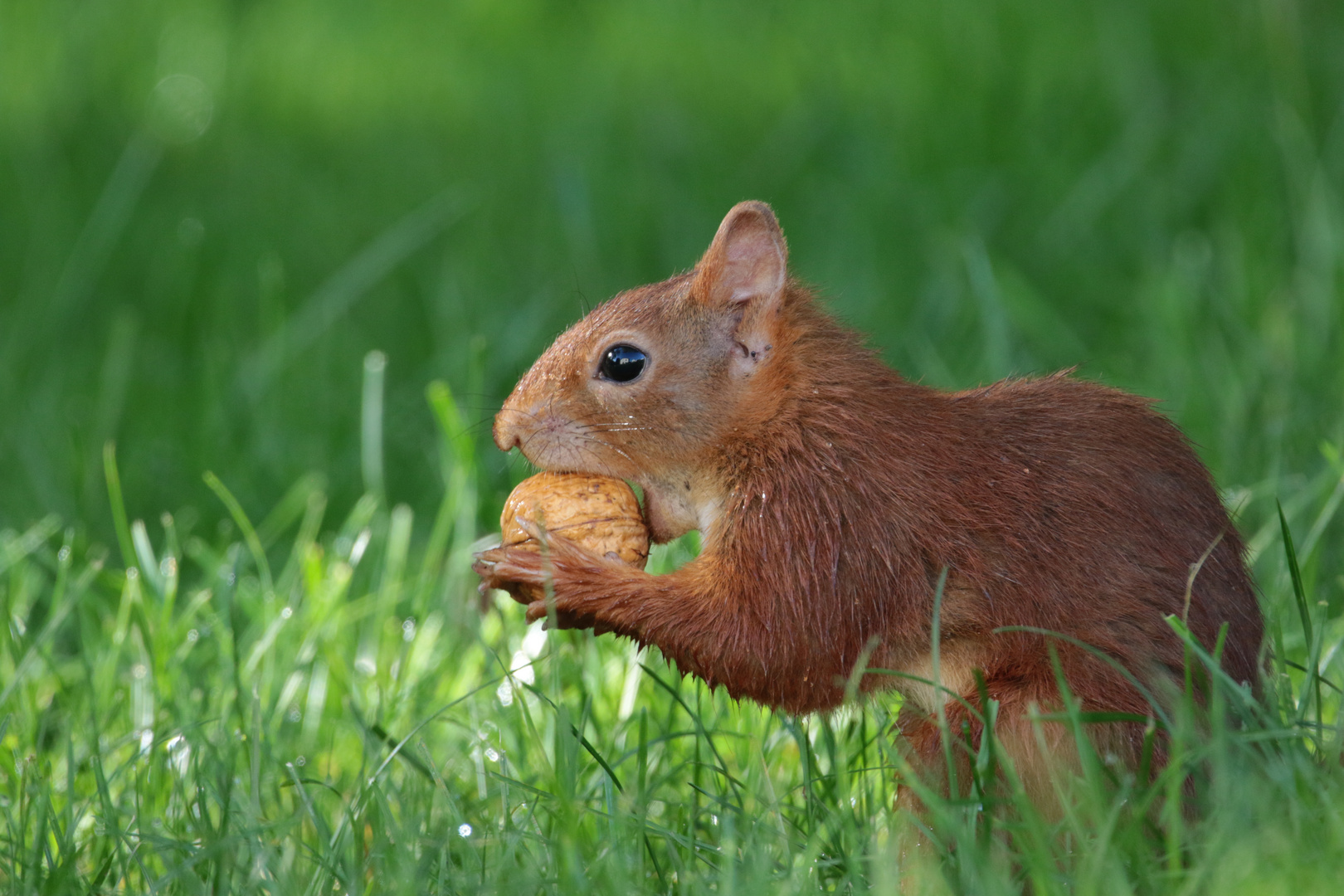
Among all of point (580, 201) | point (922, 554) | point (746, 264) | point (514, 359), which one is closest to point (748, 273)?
point (746, 264)

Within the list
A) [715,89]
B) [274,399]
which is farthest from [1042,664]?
[715,89]

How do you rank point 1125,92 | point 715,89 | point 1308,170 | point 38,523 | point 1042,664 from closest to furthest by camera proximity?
point 1042,664, point 38,523, point 1308,170, point 1125,92, point 715,89

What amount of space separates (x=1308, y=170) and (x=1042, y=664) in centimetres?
319

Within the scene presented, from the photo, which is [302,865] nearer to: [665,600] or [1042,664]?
[665,600]

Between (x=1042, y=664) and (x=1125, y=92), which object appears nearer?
(x=1042, y=664)

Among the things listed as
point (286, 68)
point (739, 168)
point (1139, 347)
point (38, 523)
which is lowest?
point (38, 523)

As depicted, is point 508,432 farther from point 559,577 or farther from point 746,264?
point 746,264

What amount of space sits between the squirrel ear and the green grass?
0.64 meters

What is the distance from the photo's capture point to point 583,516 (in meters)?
2.54

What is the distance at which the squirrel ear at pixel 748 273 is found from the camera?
267 cm

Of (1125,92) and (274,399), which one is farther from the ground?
(1125,92)

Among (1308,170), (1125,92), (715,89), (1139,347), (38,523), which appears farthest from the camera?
(715,89)

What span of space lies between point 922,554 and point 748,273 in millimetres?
651

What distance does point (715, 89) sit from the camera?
6.06 meters
